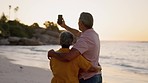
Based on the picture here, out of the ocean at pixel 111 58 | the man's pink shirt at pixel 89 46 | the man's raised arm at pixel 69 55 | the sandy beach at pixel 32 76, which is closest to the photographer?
the man's raised arm at pixel 69 55

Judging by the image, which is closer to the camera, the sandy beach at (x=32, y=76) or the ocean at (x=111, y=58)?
the sandy beach at (x=32, y=76)

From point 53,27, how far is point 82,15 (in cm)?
11426

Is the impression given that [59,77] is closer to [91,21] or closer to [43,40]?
[91,21]

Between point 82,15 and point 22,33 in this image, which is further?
point 22,33

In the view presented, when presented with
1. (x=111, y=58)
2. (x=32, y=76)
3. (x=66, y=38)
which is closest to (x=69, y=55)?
(x=66, y=38)

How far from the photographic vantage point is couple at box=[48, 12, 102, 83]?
151 inches

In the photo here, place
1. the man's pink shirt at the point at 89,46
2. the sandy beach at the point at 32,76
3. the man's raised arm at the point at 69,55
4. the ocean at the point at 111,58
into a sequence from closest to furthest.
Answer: the man's raised arm at the point at 69,55 → the man's pink shirt at the point at 89,46 → the sandy beach at the point at 32,76 → the ocean at the point at 111,58

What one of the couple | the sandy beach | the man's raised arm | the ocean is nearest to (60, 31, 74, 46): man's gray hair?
the couple

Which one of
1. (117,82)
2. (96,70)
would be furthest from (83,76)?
(117,82)

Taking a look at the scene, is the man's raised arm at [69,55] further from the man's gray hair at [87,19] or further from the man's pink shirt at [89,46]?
the man's gray hair at [87,19]

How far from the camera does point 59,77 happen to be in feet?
13.0

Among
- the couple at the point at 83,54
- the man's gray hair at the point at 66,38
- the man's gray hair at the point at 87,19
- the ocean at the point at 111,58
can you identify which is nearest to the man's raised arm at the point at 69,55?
the couple at the point at 83,54

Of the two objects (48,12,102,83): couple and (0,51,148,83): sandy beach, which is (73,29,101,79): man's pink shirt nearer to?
(48,12,102,83): couple

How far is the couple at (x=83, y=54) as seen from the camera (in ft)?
12.6
